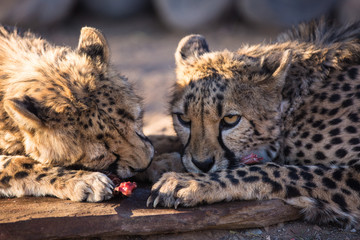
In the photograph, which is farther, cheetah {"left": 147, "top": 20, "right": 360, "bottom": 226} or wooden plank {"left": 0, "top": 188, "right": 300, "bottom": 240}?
cheetah {"left": 147, "top": 20, "right": 360, "bottom": 226}

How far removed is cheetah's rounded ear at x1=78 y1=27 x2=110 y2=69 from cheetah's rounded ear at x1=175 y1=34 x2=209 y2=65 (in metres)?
0.64

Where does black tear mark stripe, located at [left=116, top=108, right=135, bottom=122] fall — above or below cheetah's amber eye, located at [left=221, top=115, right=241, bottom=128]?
above

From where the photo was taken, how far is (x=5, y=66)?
9.66 feet

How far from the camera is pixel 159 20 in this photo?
29.2ft

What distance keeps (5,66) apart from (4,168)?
2.17ft

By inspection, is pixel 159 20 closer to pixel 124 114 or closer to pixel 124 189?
pixel 124 114

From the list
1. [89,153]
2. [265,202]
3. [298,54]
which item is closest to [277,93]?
[298,54]

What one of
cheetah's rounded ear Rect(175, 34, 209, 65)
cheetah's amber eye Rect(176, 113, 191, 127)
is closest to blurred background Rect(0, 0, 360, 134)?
cheetah's rounded ear Rect(175, 34, 209, 65)

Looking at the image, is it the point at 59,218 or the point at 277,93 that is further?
the point at 277,93

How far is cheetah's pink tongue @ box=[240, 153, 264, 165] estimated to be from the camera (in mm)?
2953

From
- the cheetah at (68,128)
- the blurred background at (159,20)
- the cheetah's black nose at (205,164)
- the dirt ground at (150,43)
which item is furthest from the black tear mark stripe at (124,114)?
the blurred background at (159,20)

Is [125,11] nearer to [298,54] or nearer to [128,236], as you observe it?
[298,54]

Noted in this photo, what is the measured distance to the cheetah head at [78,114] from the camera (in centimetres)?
250

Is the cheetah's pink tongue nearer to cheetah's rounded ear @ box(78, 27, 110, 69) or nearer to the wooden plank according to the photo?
the wooden plank
